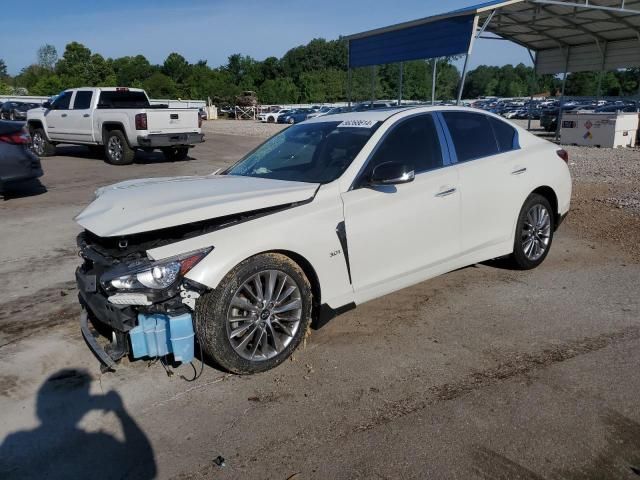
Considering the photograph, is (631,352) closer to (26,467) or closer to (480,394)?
(480,394)

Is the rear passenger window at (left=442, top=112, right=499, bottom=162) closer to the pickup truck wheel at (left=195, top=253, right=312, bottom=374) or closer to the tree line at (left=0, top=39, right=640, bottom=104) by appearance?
the pickup truck wheel at (left=195, top=253, right=312, bottom=374)

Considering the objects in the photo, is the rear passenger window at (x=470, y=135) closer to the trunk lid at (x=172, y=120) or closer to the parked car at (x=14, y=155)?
the parked car at (x=14, y=155)

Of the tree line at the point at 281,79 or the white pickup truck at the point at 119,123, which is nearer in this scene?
the white pickup truck at the point at 119,123

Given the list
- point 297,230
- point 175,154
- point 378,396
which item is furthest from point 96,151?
point 378,396

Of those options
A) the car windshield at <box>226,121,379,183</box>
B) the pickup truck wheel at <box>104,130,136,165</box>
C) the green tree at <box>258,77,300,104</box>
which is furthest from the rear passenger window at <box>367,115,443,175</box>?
the green tree at <box>258,77,300,104</box>

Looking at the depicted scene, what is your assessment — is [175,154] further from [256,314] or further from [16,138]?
[256,314]

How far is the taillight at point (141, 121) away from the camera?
1421cm

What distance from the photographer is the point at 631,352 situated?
12.8 feet

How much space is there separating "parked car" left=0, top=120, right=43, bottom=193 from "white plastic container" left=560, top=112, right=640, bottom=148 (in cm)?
1785

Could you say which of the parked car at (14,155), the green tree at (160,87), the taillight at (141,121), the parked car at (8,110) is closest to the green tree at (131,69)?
the green tree at (160,87)

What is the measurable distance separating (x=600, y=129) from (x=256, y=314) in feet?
63.3

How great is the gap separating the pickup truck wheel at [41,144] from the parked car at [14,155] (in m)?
8.35

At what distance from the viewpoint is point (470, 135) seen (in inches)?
199

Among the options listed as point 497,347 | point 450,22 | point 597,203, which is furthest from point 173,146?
point 497,347
